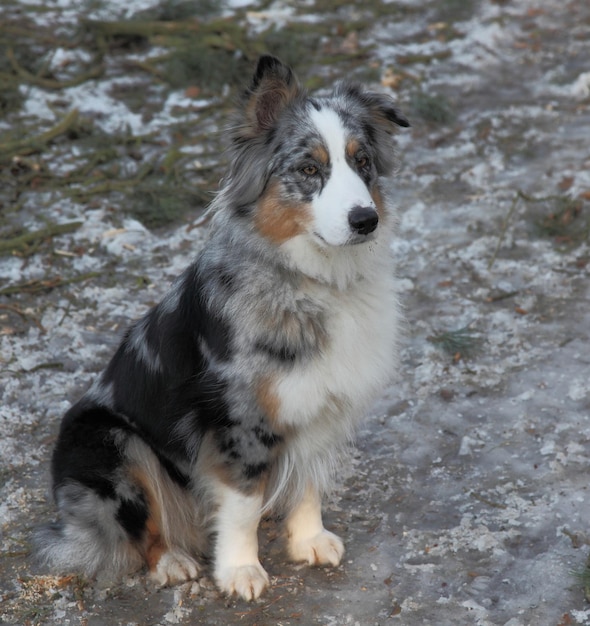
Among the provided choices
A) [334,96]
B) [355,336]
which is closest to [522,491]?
[355,336]

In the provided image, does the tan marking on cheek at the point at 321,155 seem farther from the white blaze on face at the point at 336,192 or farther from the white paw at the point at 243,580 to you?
the white paw at the point at 243,580

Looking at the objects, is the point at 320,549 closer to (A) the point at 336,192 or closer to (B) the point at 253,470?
(B) the point at 253,470

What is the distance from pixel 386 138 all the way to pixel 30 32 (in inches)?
242

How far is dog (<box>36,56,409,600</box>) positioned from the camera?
3.60 metres

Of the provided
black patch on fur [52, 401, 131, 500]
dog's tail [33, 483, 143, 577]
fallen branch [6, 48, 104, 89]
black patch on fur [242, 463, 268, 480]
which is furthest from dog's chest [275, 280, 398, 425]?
fallen branch [6, 48, 104, 89]

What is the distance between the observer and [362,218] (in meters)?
3.42

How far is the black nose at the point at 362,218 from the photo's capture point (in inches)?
135

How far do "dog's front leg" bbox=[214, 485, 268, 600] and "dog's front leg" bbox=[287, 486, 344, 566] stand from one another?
0.25m

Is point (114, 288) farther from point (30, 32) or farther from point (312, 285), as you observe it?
point (30, 32)

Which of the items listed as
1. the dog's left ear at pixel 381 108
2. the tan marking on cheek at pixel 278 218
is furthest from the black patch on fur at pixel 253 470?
the dog's left ear at pixel 381 108

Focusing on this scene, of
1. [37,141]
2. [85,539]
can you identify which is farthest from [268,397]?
[37,141]

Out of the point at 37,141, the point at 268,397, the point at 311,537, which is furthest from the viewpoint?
the point at 37,141

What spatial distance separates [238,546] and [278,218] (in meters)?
1.53

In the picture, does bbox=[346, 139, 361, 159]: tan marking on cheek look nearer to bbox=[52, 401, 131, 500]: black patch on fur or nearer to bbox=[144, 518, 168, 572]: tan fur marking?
bbox=[52, 401, 131, 500]: black patch on fur
